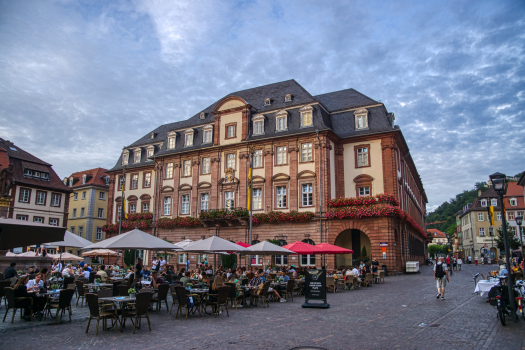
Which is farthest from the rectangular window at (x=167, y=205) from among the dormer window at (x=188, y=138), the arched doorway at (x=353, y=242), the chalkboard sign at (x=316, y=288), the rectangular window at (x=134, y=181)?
the chalkboard sign at (x=316, y=288)

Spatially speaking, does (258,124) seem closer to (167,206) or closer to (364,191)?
(364,191)

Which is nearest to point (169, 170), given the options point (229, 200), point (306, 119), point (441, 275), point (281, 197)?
point (229, 200)

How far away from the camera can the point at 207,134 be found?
42.1 metres

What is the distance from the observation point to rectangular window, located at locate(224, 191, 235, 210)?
38.5 m

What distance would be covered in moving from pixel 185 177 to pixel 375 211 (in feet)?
66.4

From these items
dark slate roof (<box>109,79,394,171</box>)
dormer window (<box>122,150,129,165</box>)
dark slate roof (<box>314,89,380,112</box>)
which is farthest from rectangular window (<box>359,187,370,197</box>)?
dormer window (<box>122,150,129,165</box>)

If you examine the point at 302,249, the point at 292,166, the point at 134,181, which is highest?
the point at 134,181

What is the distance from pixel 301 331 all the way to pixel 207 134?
109 ft

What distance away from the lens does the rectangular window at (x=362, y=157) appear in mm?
35438

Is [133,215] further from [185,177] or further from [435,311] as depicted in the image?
[435,311]

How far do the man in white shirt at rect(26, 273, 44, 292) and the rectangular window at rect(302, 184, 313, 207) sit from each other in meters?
24.7

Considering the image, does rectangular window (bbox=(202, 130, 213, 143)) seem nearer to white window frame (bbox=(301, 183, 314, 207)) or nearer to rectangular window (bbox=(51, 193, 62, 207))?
white window frame (bbox=(301, 183, 314, 207))

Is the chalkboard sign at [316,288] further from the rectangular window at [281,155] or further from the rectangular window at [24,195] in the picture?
the rectangular window at [24,195]

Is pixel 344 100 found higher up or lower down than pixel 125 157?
higher up
